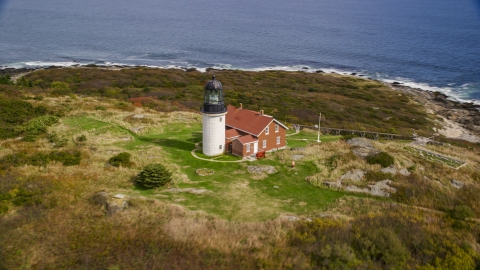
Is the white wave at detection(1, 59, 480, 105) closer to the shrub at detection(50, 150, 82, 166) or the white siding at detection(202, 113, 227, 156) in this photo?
the white siding at detection(202, 113, 227, 156)

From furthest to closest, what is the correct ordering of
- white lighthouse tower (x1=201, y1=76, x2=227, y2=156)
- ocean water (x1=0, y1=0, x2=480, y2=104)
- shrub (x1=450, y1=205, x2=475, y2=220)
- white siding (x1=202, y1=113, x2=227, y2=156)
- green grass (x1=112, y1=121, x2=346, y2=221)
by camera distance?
ocean water (x1=0, y1=0, x2=480, y2=104)
white siding (x1=202, y1=113, x2=227, y2=156)
white lighthouse tower (x1=201, y1=76, x2=227, y2=156)
green grass (x1=112, y1=121, x2=346, y2=221)
shrub (x1=450, y1=205, x2=475, y2=220)

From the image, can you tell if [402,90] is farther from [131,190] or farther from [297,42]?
[131,190]

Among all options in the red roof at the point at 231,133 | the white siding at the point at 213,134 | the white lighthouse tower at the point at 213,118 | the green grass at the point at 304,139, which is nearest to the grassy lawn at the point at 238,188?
the white siding at the point at 213,134

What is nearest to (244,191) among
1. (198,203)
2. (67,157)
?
(198,203)

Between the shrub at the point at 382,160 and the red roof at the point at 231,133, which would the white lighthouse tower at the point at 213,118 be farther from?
the shrub at the point at 382,160

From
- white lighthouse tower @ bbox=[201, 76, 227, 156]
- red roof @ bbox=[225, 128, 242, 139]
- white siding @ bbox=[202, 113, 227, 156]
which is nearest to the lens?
white lighthouse tower @ bbox=[201, 76, 227, 156]

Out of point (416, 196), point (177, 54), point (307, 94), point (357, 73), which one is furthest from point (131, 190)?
point (177, 54)

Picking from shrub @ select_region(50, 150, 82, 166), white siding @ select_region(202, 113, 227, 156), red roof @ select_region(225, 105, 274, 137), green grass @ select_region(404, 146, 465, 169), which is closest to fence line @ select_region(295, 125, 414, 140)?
green grass @ select_region(404, 146, 465, 169)
